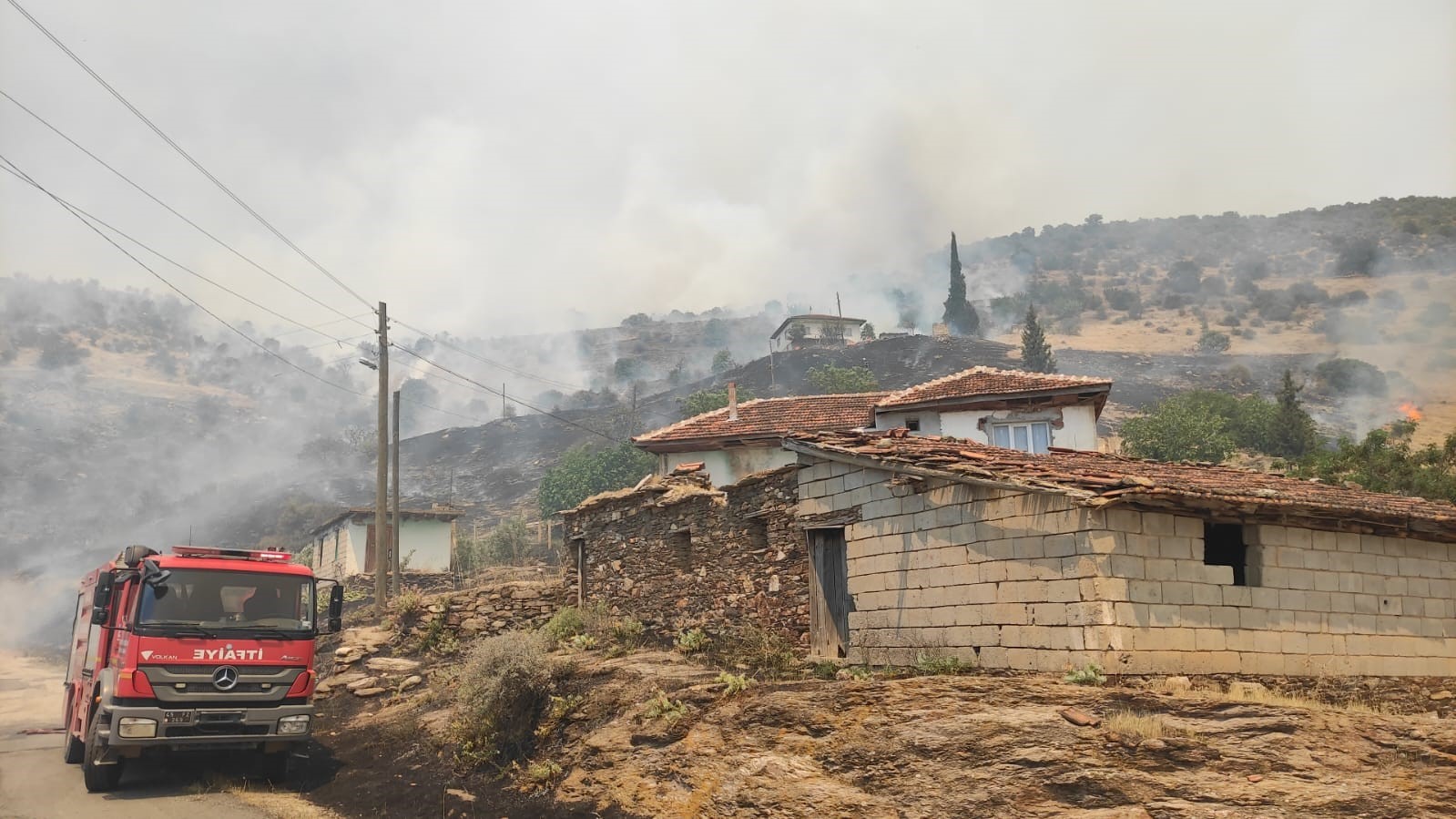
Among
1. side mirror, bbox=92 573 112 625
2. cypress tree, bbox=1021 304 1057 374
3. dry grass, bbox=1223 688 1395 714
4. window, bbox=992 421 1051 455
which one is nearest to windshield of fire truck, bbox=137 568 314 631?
side mirror, bbox=92 573 112 625

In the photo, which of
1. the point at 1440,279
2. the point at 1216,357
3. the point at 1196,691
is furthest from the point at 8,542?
the point at 1440,279

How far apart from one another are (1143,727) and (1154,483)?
10.0 feet

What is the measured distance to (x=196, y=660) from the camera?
41.4ft

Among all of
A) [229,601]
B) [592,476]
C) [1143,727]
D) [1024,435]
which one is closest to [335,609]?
[229,601]

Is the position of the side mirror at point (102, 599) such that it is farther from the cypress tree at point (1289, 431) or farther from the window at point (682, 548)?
the cypress tree at point (1289, 431)

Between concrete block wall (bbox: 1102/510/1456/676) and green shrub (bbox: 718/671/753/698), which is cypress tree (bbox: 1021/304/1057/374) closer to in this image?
concrete block wall (bbox: 1102/510/1456/676)

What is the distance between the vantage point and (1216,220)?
144 metres

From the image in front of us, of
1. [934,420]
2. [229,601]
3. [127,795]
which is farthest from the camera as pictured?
[934,420]

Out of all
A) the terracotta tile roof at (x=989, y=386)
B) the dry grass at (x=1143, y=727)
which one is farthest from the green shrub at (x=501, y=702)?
the terracotta tile roof at (x=989, y=386)

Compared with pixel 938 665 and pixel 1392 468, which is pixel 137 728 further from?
pixel 1392 468

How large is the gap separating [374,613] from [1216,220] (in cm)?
15078

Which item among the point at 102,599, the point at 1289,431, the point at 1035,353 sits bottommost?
the point at 102,599

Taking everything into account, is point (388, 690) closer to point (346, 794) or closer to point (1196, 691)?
point (346, 794)

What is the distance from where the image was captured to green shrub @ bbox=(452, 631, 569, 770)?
14.3m
